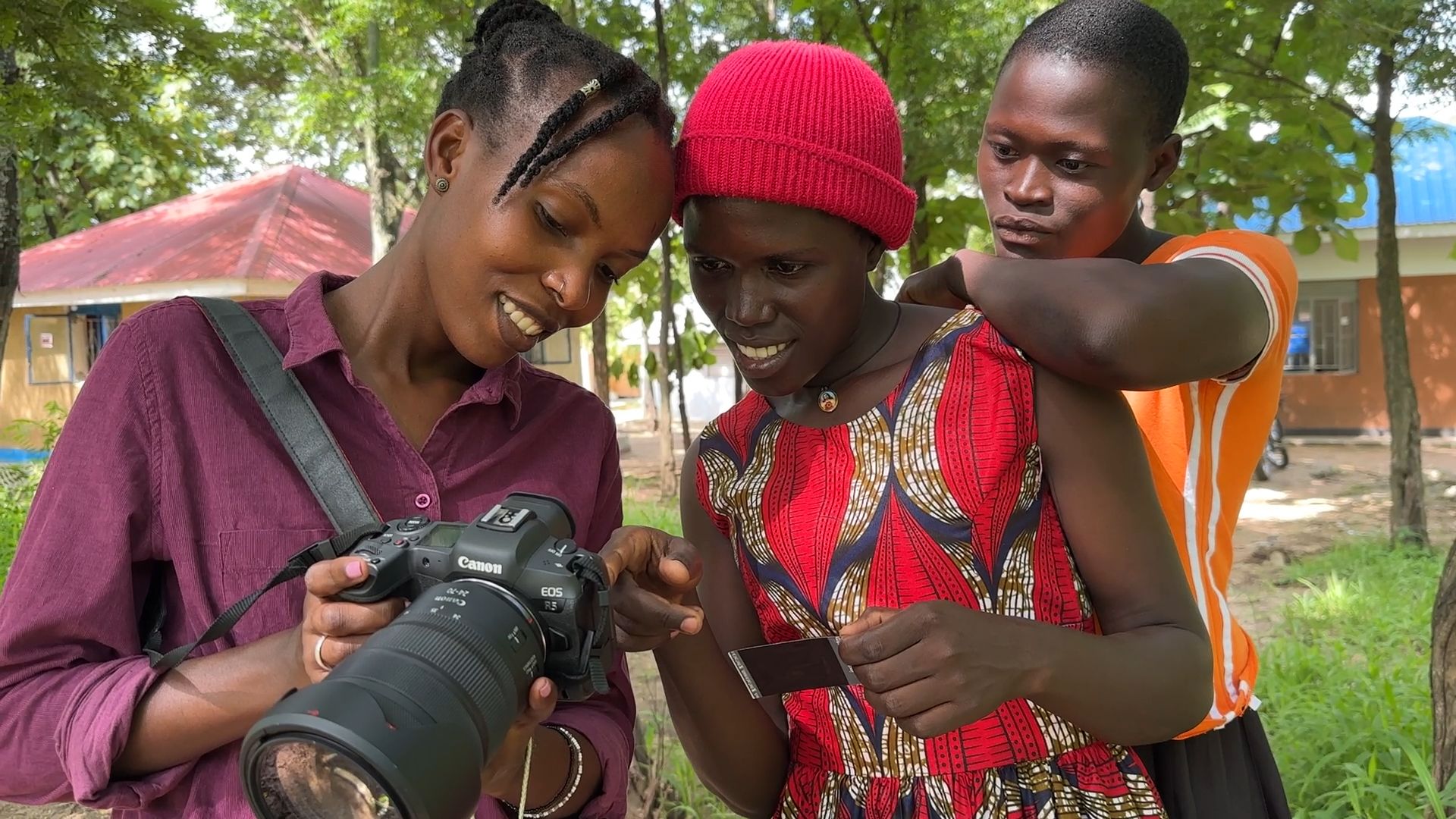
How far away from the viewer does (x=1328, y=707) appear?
3.65m

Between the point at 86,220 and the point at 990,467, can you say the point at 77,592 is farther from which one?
the point at 86,220

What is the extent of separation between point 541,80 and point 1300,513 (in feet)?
30.9

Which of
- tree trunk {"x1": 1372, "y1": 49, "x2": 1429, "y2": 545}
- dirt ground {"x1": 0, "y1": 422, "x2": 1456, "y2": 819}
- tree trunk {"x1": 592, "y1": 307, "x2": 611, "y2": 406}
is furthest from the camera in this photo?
tree trunk {"x1": 592, "y1": 307, "x2": 611, "y2": 406}

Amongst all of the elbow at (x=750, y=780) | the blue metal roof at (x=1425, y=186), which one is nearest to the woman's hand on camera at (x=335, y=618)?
the elbow at (x=750, y=780)

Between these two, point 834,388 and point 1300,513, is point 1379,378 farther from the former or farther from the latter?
point 834,388

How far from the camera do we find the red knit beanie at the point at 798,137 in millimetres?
1422

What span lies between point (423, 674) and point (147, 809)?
0.56m

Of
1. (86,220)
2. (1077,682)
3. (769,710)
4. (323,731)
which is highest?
(86,220)

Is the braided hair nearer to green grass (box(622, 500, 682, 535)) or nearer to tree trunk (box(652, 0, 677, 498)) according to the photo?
tree trunk (box(652, 0, 677, 498))

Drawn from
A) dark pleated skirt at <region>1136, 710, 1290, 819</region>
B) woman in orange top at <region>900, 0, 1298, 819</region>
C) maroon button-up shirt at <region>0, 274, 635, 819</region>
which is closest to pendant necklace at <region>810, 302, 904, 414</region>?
woman in orange top at <region>900, 0, 1298, 819</region>

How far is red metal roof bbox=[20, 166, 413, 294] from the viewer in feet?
38.0

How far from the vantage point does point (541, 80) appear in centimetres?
145

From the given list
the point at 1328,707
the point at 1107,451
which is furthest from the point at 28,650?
the point at 1328,707

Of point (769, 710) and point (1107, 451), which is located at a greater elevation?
point (1107, 451)
